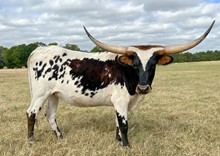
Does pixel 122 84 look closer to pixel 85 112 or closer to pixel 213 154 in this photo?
pixel 213 154

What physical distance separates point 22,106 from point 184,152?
7.35m

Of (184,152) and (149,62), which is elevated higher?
(149,62)

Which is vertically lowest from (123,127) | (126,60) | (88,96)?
(123,127)

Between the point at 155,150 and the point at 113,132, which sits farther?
the point at 113,132

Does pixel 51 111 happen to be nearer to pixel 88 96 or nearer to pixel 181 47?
pixel 88 96

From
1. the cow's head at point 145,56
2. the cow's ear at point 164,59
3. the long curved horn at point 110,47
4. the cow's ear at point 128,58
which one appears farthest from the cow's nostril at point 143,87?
the long curved horn at point 110,47

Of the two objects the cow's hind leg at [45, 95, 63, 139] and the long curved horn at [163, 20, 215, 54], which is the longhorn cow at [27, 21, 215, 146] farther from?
the cow's hind leg at [45, 95, 63, 139]

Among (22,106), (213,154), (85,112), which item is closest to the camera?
(213,154)

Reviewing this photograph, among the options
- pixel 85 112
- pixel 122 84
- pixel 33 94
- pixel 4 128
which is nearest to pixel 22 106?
pixel 85 112

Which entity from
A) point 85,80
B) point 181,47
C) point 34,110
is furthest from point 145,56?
point 34,110

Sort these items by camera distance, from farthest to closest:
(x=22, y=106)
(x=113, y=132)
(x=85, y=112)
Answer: (x=22, y=106), (x=85, y=112), (x=113, y=132)

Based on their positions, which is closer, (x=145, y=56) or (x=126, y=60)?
(x=145, y=56)

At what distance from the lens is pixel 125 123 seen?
658 cm

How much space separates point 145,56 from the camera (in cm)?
595
